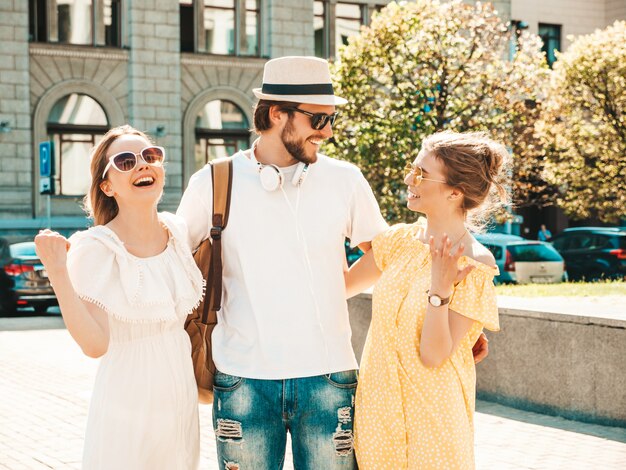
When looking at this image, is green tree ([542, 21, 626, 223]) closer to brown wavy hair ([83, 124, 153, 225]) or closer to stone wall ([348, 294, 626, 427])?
stone wall ([348, 294, 626, 427])

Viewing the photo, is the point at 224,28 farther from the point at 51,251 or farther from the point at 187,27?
the point at 51,251

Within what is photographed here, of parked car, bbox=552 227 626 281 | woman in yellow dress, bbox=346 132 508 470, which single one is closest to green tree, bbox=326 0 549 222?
parked car, bbox=552 227 626 281

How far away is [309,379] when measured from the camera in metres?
3.66

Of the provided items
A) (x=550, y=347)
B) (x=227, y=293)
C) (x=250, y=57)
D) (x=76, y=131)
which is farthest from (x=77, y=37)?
(x=227, y=293)

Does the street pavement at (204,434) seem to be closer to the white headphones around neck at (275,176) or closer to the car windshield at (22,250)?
the white headphones around neck at (275,176)

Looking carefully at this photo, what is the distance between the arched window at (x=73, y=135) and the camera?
31.4 m

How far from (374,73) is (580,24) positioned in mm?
26766

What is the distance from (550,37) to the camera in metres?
46.0

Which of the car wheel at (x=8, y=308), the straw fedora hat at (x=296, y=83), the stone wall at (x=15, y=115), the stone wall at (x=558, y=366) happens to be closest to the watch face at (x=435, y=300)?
the straw fedora hat at (x=296, y=83)

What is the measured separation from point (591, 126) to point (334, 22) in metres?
11.4

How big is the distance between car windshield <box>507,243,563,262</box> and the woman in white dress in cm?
1852

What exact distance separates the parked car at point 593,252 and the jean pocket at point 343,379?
67.7ft

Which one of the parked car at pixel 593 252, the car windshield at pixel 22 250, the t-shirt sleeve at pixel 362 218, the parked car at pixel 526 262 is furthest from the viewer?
the parked car at pixel 593 252

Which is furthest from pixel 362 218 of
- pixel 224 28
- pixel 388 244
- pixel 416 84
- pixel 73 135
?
pixel 224 28
